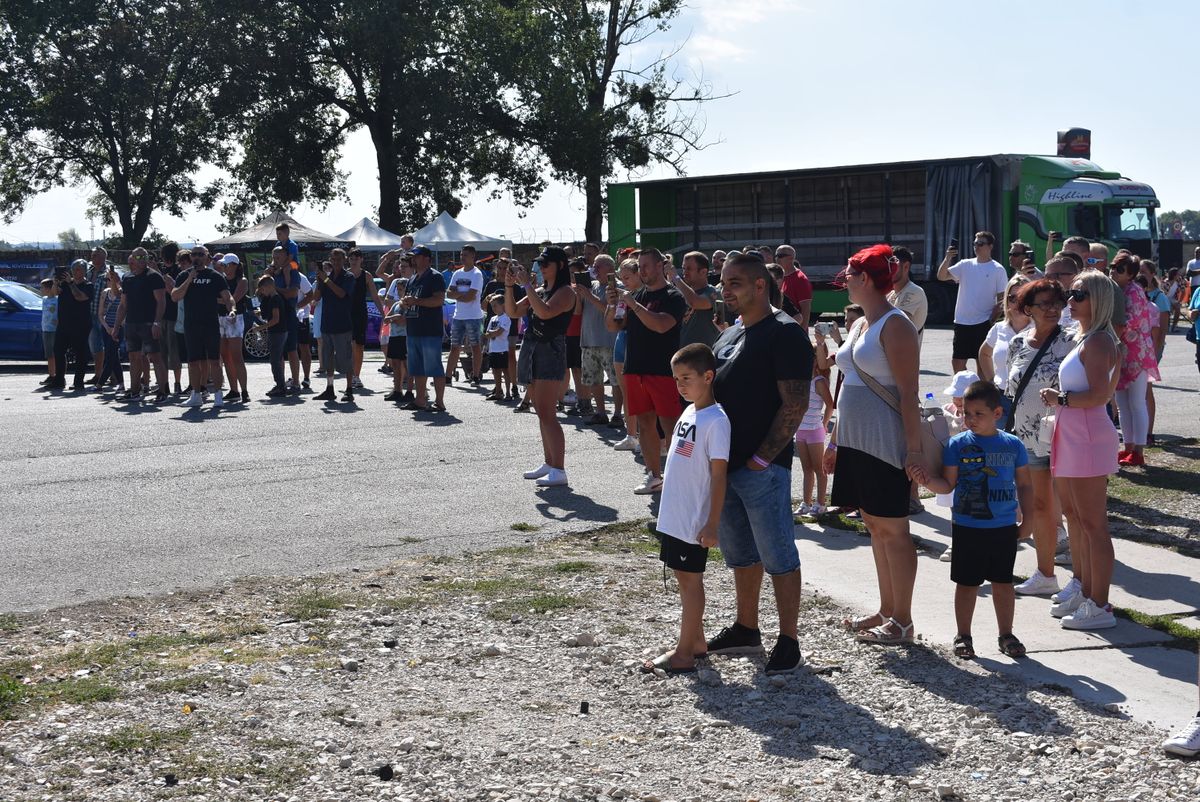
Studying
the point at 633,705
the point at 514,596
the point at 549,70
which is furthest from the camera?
the point at 549,70

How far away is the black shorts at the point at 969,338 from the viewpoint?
13.3 metres

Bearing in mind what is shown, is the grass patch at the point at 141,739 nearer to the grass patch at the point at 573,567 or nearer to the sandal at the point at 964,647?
the grass patch at the point at 573,567

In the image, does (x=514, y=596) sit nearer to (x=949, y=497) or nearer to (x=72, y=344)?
(x=949, y=497)

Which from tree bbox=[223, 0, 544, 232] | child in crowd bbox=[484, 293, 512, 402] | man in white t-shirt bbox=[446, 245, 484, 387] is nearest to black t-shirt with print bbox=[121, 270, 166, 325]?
man in white t-shirt bbox=[446, 245, 484, 387]

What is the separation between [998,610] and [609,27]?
44180 millimetres

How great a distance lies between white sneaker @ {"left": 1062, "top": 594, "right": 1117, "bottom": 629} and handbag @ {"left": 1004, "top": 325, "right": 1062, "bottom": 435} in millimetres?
1210

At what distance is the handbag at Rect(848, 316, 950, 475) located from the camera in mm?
5895

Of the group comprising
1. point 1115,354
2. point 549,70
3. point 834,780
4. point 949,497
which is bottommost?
point 834,780

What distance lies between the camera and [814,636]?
20.8ft

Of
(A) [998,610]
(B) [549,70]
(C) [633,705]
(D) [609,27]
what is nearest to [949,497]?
(A) [998,610]

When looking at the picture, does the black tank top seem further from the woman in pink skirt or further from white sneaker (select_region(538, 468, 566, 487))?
the woman in pink skirt

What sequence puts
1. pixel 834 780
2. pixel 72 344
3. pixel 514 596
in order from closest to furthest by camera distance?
pixel 834 780
pixel 514 596
pixel 72 344

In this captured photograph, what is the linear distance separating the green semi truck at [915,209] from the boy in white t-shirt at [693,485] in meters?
24.1

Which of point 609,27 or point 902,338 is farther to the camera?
point 609,27
